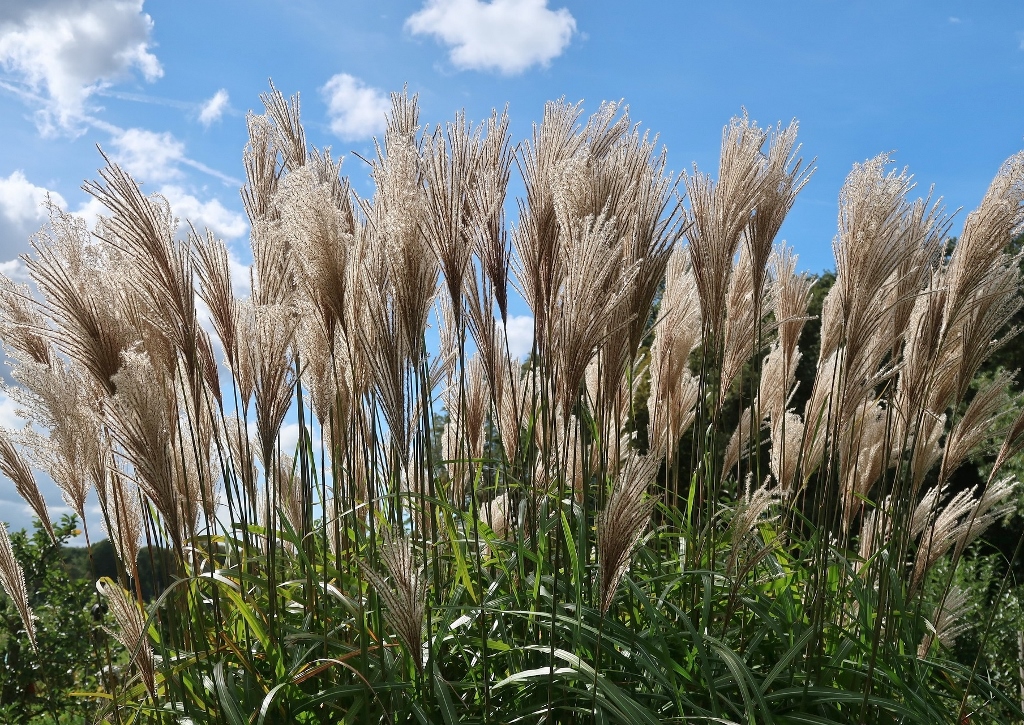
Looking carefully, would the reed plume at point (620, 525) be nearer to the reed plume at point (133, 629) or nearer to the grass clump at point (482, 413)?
the grass clump at point (482, 413)

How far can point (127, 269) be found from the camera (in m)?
2.42

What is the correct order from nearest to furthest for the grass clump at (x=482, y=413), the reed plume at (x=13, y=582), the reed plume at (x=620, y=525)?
the reed plume at (x=620, y=525) < the grass clump at (x=482, y=413) < the reed plume at (x=13, y=582)

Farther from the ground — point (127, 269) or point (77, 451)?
point (127, 269)

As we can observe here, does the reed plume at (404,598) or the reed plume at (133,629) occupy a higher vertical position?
the reed plume at (404,598)

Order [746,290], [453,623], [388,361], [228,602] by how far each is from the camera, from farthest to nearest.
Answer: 1. [746,290]
2. [228,602]
3. [453,623]
4. [388,361]

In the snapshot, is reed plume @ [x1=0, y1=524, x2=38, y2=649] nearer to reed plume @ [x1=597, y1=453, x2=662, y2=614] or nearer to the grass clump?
the grass clump

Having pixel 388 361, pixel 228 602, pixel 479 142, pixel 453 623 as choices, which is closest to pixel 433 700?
pixel 453 623

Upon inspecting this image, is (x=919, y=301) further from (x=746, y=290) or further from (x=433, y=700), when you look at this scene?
(x=433, y=700)

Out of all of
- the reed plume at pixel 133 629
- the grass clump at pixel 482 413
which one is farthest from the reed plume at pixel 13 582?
the reed plume at pixel 133 629

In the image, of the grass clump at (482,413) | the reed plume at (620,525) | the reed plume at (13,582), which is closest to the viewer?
the reed plume at (620,525)

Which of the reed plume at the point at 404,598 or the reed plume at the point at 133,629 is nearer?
the reed plume at the point at 404,598

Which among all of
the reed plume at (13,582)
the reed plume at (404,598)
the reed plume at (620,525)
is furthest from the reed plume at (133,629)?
the reed plume at (620,525)

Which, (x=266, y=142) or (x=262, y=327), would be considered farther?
(x=266, y=142)

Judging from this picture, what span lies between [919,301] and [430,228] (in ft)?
6.48
